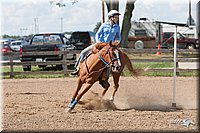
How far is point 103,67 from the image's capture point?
895 cm

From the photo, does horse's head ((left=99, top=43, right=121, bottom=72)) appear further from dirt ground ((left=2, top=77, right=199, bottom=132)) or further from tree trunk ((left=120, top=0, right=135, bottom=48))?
tree trunk ((left=120, top=0, right=135, bottom=48))

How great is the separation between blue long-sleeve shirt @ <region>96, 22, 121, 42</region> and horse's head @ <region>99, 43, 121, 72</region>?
1.19 ft

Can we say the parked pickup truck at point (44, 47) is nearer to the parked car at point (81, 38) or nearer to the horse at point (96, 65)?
the horse at point (96, 65)

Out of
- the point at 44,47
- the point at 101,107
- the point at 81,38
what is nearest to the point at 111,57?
the point at 101,107

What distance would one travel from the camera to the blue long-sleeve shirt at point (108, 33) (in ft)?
30.1

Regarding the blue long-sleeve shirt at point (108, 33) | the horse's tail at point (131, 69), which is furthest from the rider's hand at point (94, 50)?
the horse's tail at point (131, 69)

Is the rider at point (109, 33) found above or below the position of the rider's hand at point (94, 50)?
above

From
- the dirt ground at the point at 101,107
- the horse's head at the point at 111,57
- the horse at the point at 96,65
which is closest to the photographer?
the dirt ground at the point at 101,107

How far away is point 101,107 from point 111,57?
55.3 inches

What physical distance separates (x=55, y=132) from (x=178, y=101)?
527 cm

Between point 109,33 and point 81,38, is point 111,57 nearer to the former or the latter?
point 109,33

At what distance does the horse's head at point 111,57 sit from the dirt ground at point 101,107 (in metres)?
0.98

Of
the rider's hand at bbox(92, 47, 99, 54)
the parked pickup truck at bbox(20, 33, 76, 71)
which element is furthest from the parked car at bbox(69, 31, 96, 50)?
the rider's hand at bbox(92, 47, 99, 54)

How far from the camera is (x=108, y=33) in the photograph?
9.21 m
